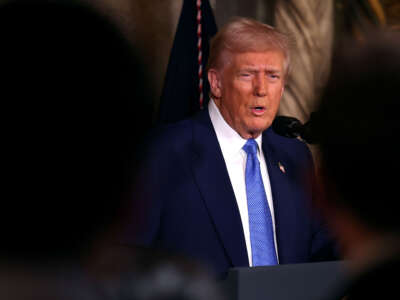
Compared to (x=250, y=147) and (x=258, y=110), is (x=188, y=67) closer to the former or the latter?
(x=258, y=110)

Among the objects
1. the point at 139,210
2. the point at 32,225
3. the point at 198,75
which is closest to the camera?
the point at 32,225

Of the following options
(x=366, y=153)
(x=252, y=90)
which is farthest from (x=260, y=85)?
(x=366, y=153)

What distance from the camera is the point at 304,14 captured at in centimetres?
452

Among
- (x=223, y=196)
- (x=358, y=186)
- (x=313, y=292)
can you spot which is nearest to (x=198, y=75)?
(x=223, y=196)

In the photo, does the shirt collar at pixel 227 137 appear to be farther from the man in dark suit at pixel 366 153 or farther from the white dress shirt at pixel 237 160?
the man in dark suit at pixel 366 153

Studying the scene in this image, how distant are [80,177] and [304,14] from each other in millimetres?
4105

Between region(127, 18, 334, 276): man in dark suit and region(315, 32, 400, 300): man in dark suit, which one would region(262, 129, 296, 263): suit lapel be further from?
region(315, 32, 400, 300): man in dark suit

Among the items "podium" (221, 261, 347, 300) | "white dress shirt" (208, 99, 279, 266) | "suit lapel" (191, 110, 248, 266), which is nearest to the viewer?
"podium" (221, 261, 347, 300)

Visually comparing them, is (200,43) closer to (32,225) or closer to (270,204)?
(270,204)

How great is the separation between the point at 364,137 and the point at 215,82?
2271 millimetres

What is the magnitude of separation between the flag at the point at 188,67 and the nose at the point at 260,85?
721 millimetres

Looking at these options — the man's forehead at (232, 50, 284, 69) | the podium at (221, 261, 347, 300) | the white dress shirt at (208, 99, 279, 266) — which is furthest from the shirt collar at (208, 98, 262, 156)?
the podium at (221, 261, 347, 300)

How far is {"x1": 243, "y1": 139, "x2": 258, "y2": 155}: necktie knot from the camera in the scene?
2766 millimetres

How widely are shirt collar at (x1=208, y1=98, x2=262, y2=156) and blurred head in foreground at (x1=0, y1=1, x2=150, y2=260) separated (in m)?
2.17
